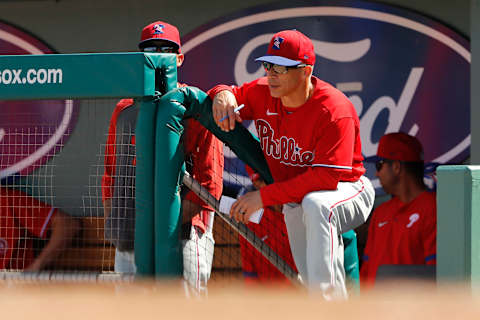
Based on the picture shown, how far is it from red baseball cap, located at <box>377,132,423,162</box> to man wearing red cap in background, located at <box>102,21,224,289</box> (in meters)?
1.55

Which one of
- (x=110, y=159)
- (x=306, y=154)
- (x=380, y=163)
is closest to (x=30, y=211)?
(x=110, y=159)

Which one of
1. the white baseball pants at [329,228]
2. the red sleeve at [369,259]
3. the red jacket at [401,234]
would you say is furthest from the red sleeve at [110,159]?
the red sleeve at [369,259]

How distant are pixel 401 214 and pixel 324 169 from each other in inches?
67.1

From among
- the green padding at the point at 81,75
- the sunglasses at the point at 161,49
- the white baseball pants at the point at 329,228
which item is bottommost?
the white baseball pants at the point at 329,228

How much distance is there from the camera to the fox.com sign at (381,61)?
4398mm

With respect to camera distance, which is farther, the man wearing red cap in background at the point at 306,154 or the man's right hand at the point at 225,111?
the man's right hand at the point at 225,111

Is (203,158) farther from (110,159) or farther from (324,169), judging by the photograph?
(324,169)

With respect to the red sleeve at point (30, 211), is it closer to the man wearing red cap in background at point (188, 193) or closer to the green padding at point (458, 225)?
the man wearing red cap in background at point (188, 193)

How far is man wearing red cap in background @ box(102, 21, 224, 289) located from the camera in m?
2.69

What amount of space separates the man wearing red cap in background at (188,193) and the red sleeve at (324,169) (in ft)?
1.44

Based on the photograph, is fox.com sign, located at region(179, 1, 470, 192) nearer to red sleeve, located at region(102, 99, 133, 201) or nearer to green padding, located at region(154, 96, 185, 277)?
red sleeve, located at region(102, 99, 133, 201)

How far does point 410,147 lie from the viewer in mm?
4211

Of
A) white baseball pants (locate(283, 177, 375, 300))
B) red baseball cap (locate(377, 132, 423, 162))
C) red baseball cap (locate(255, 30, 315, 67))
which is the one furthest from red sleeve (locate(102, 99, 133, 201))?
red baseball cap (locate(377, 132, 423, 162))

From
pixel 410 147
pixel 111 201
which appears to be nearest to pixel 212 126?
pixel 111 201
